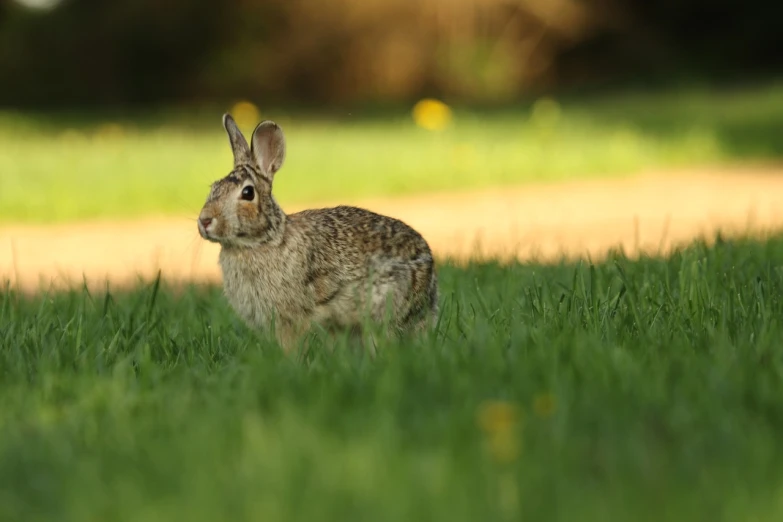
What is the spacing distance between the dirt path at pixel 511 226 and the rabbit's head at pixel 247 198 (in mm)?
2542

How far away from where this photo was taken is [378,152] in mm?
13461

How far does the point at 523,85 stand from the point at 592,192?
1236cm

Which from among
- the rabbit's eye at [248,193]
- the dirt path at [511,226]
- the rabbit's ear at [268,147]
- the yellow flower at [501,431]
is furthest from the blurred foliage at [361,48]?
the yellow flower at [501,431]

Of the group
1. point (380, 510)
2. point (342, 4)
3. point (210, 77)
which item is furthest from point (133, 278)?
point (210, 77)

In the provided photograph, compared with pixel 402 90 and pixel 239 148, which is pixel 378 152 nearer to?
pixel 239 148

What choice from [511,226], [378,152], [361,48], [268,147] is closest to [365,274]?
[268,147]

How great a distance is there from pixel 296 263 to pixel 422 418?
5.07 ft

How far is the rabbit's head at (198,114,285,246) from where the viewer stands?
4512mm

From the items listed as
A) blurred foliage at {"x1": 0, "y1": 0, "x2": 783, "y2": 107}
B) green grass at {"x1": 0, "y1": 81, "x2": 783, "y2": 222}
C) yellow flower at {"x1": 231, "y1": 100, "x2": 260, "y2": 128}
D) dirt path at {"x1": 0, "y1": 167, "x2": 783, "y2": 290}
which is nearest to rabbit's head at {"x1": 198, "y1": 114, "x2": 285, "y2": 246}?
dirt path at {"x1": 0, "y1": 167, "x2": 783, "y2": 290}

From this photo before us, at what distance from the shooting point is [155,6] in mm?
24547

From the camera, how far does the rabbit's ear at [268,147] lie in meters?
4.80

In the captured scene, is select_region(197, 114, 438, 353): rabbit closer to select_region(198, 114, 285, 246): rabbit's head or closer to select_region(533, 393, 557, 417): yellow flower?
select_region(198, 114, 285, 246): rabbit's head

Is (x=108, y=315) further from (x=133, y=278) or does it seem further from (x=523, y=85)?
(x=523, y=85)

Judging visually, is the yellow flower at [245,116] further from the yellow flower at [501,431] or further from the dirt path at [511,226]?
the yellow flower at [501,431]
